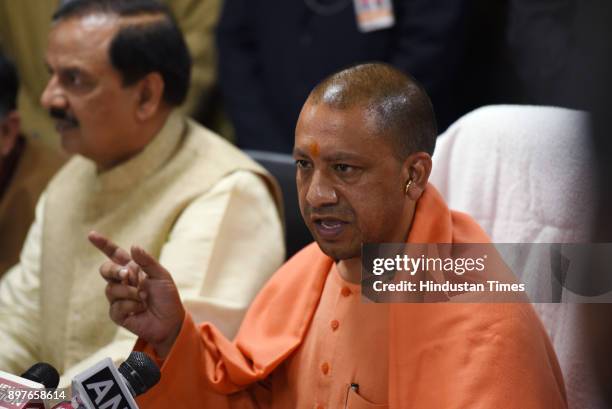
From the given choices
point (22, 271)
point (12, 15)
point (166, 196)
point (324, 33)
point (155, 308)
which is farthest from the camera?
point (12, 15)

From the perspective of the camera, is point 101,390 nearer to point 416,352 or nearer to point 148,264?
point 148,264

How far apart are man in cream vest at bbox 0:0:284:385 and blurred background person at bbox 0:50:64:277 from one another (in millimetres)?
373

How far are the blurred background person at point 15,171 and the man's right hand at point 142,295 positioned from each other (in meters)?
1.20

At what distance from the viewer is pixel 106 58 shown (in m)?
2.32

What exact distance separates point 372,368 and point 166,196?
0.90 metres

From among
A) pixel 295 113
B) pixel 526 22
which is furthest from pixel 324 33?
pixel 526 22

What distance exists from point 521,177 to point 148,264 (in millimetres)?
835

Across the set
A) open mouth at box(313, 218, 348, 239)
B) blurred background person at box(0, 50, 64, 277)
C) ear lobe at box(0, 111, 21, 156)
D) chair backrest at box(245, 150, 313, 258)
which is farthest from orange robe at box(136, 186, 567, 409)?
ear lobe at box(0, 111, 21, 156)

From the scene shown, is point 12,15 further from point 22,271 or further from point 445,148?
point 445,148

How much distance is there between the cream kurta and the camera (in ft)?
7.16

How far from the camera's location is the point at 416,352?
1578 mm

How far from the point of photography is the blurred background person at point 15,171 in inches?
112

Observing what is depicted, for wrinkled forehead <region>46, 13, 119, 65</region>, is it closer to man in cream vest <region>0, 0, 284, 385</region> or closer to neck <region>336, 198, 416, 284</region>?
man in cream vest <region>0, 0, 284, 385</region>

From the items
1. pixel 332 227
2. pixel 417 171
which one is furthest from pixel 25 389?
pixel 417 171
